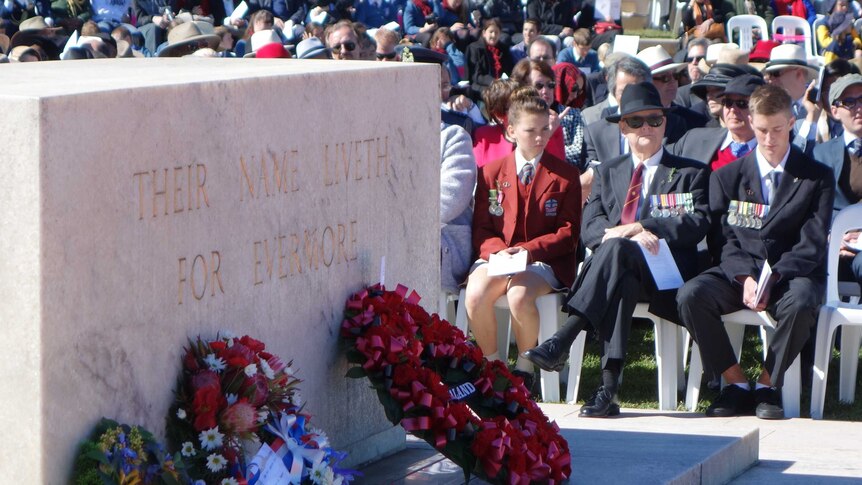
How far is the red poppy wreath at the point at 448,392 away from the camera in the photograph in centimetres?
397

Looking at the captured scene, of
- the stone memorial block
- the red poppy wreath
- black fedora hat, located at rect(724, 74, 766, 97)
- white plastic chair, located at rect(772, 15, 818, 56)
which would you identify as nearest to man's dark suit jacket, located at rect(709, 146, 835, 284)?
black fedora hat, located at rect(724, 74, 766, 97)

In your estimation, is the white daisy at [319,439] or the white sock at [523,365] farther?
the white sock at [523,365]

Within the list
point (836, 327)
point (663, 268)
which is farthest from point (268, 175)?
point (836, 327)

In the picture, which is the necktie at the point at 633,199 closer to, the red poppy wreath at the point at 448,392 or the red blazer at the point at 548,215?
the red blazer at the point at 548,215

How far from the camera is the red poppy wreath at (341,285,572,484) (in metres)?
3.97

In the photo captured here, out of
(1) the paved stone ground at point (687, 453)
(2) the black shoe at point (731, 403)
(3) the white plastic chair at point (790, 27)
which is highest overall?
(3) the white plastic chair at point (790, 27)

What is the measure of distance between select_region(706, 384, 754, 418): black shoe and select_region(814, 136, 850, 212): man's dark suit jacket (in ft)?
4.34

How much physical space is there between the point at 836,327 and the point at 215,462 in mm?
4128

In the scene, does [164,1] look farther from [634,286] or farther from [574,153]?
[634,286]

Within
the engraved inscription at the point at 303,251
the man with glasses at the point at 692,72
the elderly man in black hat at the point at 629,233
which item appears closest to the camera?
the engraved inscription at the point at 303,251

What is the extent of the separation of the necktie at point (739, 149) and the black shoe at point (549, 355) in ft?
5.56

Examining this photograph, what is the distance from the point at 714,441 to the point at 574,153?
341 cm

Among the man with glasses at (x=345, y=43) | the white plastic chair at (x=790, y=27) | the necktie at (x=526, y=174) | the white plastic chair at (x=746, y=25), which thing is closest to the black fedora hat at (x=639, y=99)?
the necktie at (x=526, y=174)

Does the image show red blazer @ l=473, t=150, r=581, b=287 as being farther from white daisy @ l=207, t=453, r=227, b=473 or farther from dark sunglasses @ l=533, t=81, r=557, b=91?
white daisy @ l=207, t=453, r=227, b=473
